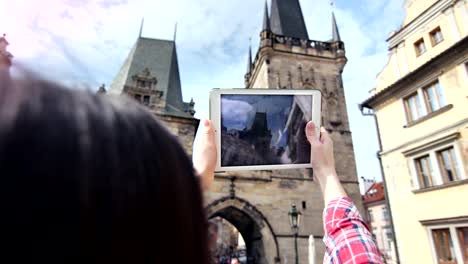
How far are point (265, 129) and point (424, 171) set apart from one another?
8.87 meters

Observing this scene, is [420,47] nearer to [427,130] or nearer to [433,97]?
[433,97]

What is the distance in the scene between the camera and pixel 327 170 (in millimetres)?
1066

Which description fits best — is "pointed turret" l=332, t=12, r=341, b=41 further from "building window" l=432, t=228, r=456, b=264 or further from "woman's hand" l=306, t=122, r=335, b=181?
"woman's hand" l=306, t=122, r=335, b=181

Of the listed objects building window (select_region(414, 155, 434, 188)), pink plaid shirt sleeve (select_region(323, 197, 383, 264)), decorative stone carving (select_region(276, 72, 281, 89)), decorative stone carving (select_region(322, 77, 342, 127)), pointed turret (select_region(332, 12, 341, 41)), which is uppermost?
pointed turret (select_region(332, 12, 341, 41))

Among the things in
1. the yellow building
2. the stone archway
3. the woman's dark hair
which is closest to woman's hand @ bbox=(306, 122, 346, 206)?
the woman's dark hair

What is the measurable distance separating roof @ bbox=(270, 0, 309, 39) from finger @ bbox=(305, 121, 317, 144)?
63.8 feet

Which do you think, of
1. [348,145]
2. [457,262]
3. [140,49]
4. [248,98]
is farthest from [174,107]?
[248,98]

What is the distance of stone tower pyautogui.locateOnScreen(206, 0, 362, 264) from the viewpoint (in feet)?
43.0

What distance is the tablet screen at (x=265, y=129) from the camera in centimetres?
122

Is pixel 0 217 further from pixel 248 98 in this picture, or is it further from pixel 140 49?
pixel 140 49

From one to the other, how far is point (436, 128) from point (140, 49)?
16040 millimetres

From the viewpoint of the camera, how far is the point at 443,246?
7.84 m

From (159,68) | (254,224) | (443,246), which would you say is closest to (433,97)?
(443,246)

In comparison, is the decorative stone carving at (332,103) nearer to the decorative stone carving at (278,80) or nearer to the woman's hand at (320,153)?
the decorative stone carving at (278,80)
